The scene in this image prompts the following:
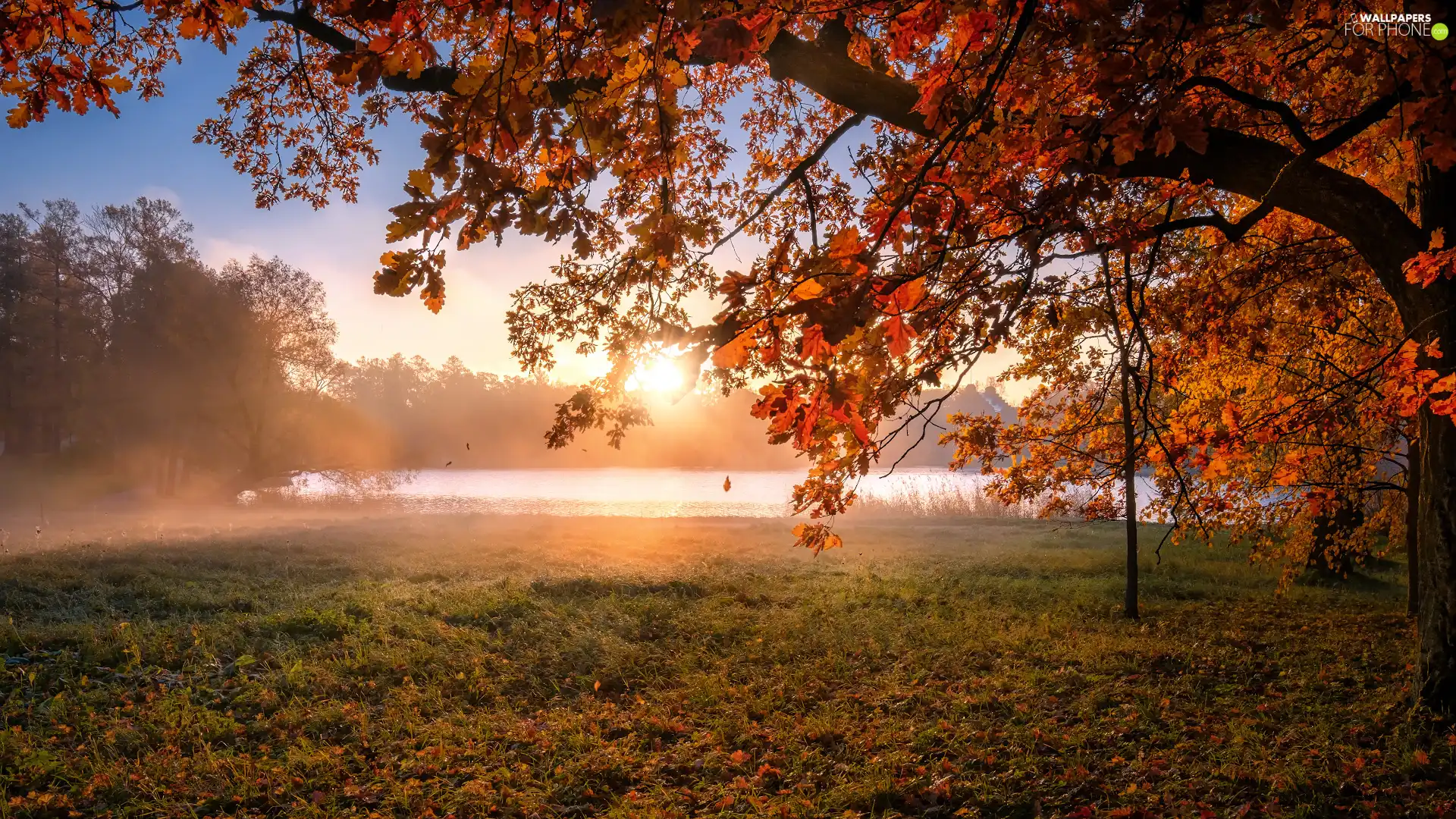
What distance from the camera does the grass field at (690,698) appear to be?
454cm

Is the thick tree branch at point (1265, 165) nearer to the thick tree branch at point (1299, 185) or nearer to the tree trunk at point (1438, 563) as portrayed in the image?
the thick tree branch at point (1299, 185)

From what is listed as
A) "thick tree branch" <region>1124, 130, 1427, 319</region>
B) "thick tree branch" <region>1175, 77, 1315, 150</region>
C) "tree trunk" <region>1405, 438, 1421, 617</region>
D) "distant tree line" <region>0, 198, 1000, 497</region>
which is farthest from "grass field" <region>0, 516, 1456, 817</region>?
"distant tree line" <region>0, 198, 1000, 497</region>

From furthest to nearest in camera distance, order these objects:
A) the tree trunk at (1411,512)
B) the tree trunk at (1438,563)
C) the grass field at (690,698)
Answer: the tree trunk at (1411,512), the tree trunk at (1438,563), the grass field at (690,698)

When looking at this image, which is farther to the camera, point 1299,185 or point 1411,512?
point 1411,512

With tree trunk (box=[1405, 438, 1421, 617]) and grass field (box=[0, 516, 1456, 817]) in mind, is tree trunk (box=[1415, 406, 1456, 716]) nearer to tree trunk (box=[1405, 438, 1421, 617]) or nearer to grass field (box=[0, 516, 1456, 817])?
grass field (box=[0, 516, 1456, 817])

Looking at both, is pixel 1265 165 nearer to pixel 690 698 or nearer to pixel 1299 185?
pixel 1299 185

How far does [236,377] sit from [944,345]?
33417 mm

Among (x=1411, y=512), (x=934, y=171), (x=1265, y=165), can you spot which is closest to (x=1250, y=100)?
(x=1265, y=165)

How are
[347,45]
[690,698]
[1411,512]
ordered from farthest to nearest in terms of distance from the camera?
[1411,512] < [690,698] < [347,45]

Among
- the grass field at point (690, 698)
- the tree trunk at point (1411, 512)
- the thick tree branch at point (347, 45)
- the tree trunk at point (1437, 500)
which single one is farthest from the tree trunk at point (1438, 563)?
the thick tree branch at point (347, 45)

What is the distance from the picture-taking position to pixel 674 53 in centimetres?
310

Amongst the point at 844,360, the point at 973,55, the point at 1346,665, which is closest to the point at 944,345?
the point at 844,360

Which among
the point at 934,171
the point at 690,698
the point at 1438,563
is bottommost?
the point at 690,698

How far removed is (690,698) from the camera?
20.8ft
